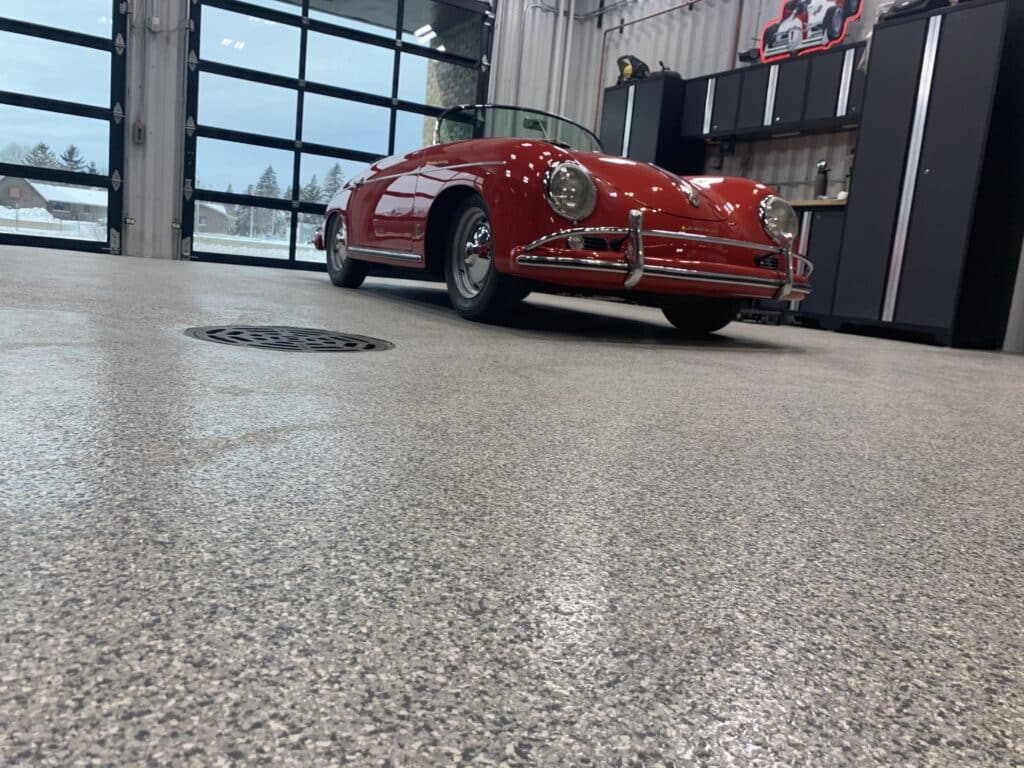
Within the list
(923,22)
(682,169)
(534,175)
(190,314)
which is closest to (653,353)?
(534,175)

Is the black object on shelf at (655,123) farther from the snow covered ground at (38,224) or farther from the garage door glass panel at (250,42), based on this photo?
the snow covered ground at (38,224)

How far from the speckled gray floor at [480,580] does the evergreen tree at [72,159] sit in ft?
27.8

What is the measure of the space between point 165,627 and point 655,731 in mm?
367

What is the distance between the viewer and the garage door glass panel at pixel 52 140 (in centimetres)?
827

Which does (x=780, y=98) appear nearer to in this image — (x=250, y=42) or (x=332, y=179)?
(x=332, y=179)

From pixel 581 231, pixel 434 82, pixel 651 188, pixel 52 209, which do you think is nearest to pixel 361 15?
pixel 434 82

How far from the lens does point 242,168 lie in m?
9.25

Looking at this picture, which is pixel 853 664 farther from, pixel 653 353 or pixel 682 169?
pixel 682 169

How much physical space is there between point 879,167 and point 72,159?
8.46 meters

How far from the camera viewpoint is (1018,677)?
1.98 feet

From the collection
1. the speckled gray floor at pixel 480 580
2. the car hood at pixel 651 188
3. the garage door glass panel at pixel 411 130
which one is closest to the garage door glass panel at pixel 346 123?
the garage door glass panel at pixel 411 130

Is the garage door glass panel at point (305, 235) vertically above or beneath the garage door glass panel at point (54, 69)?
beneath

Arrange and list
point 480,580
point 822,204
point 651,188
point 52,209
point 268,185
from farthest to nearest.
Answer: point 268,185
point 52,209
point 822,204
point 651,188
point 480,580

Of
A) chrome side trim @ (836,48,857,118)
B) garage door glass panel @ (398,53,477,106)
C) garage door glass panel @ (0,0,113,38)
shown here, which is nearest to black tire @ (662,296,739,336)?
chrome side trim @ (836,48,857,118)
